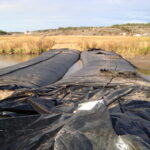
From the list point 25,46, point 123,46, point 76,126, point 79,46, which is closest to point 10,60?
point 25,46

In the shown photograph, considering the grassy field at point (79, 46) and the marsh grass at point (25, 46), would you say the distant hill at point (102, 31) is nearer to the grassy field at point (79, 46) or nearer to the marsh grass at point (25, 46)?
the marsh grass at point (25, 46)

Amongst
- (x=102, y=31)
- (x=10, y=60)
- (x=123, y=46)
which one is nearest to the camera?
(x=10, y=60)

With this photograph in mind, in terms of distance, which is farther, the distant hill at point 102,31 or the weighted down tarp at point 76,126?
the distant hill at point 102,31

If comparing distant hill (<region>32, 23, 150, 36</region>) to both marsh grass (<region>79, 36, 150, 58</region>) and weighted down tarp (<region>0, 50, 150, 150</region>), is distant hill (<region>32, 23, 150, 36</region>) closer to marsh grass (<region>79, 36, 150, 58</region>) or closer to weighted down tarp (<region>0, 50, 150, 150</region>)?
marsh grass (<region>79, 36, 150, 58</region>)

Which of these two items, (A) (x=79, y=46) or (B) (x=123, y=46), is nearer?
Result: (B) (x=123, y=46)

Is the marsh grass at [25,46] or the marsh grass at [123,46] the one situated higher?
the marsh grass at [123,46]

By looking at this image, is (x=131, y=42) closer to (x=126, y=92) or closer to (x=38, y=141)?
(x=126, y=92)

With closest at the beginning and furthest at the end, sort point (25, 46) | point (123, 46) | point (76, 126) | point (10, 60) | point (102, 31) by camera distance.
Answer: point (76, 126) < point (10, 60) < point (123, 46) < point (25, 46) < point (102, 31)

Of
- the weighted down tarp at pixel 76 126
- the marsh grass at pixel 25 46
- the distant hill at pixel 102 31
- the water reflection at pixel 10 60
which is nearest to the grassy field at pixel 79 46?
the marsh grass at pixel 25 46

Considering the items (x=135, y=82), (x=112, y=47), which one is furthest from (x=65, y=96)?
(x=112, y=47)

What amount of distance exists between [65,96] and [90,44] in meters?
13.9

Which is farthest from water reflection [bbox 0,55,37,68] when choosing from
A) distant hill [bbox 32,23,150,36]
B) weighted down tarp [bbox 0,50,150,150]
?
distant hill [bbox 32,23,150,36]

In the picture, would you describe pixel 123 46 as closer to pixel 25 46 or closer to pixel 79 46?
pixel 79 46

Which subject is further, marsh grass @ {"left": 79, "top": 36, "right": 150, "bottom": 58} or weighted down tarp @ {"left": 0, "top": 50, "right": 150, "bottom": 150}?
marsh grass @ {"left": 79, "top": 36, "right": 150, "bottom": 58}
